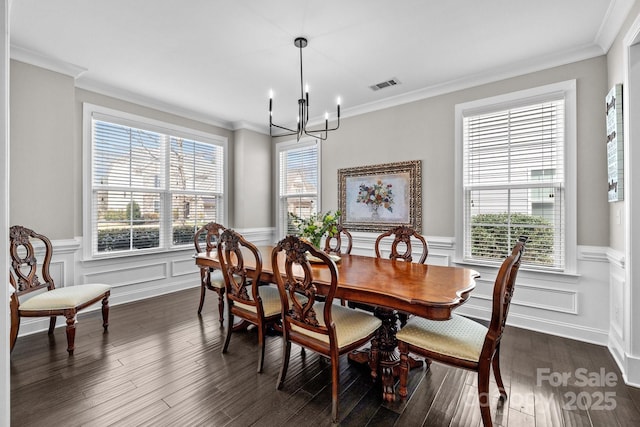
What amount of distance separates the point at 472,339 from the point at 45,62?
4551mm

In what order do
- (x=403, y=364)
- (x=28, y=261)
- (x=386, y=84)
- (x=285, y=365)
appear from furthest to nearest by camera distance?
(x=386, y=84)
(x=28, y=261)
(x=285, y=365)
(x=403, y=364)

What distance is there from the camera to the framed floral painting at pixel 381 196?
3.99m

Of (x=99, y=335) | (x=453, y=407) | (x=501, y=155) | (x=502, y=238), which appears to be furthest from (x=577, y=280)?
(x=99, y=335)

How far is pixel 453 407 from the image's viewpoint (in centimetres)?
189

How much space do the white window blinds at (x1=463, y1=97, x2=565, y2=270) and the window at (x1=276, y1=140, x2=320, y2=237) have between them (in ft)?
7.69

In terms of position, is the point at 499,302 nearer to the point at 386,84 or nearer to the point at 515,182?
the point at 515,182

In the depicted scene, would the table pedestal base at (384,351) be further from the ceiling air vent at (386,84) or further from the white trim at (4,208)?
the ceiling air vent at (386,84)

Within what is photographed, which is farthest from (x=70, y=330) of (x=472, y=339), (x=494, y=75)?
(x=494, y=75)

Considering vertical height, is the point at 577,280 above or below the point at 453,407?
above

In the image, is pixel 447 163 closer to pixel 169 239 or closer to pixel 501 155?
pixel 501 155

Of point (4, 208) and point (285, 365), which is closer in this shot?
point (4, 208)

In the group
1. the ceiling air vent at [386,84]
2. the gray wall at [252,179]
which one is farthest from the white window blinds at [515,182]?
the gray wall at [252,179]

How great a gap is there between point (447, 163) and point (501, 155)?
573mm

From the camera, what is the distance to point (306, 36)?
106 inches
